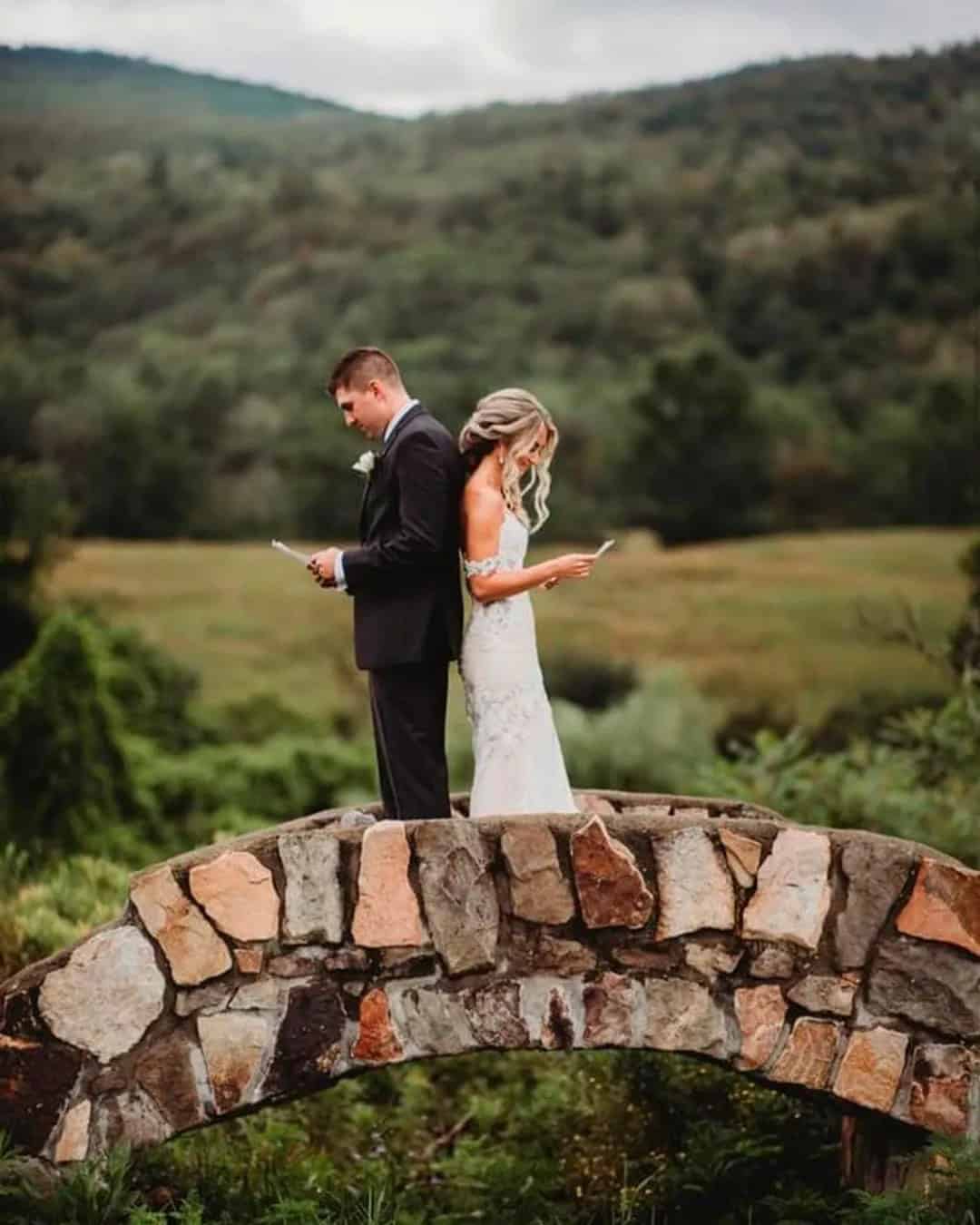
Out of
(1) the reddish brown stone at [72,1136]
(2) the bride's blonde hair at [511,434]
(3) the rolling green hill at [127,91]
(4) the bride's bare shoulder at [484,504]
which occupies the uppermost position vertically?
(3) the rolling green hill at [127,91]

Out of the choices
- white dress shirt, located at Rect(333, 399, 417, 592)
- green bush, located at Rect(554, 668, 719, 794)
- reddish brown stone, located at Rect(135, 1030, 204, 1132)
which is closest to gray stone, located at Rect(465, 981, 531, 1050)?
reddish brown stone, located at Rect(135, 1030, 204, 1132)

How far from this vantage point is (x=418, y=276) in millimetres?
19781

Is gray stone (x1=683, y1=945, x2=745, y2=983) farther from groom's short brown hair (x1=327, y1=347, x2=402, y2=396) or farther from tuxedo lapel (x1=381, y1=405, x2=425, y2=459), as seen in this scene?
groom's short brown hair (x1=327, y1=347, x2=402, y2=396)

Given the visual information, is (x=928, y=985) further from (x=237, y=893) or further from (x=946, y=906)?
(x=237, y=893)

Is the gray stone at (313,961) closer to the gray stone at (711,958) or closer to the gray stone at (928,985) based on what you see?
the gray stone at (711,958)

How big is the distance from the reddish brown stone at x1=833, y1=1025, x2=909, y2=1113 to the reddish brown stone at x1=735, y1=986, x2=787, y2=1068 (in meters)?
0.20

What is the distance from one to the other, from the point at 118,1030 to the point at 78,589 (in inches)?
502

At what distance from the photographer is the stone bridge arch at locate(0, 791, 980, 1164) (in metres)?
5.16

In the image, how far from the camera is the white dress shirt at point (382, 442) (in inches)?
214

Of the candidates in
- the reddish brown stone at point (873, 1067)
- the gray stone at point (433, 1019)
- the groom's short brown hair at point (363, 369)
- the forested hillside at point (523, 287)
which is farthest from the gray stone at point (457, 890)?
the forested hillside at point (523, 287)

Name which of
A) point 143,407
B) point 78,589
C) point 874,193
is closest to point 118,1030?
point 78,589

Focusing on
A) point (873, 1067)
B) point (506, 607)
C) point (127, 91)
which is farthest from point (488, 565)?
point (127, 91)

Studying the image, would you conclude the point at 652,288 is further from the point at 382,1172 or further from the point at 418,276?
the point at 382,1172

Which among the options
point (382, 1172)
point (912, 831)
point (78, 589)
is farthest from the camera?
point (78, 589)
